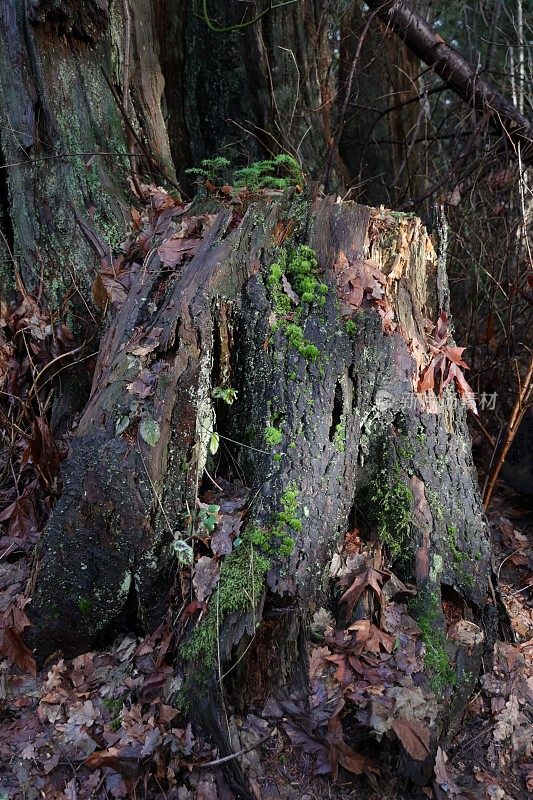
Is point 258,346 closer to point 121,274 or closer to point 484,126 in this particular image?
point 121,274

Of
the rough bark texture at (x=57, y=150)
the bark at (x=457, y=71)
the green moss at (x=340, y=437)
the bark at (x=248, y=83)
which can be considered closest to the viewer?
the green moss at (x=340, y=437)

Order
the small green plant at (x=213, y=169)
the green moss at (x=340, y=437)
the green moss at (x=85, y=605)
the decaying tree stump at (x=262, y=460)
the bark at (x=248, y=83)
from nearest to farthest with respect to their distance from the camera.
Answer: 1. the decaying tree stump at (x=262, y=460)
2. the green moss at (x=85, y=605)
3. the green moss at (x=340, y=437)
4. the small green plant at (x=213, y=169)
5. the bark at (x=248, y=83)

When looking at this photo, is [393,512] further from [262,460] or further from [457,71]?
[457,71]

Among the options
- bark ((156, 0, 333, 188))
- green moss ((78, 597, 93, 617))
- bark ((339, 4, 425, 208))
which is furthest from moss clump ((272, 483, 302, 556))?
bark ((339, 4, 425, 208))

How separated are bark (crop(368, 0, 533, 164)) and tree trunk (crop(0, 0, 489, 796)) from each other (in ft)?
8.51

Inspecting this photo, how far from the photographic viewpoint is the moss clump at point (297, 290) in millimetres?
2875

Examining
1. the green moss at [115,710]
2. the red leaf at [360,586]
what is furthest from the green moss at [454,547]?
the green moss at [115,710]

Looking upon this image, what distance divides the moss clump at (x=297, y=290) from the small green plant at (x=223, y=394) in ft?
1.28

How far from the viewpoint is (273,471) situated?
9.00 ft

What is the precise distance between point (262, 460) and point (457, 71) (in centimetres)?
441

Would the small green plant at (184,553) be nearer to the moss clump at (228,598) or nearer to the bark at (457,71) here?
the moss clump at (228,598)

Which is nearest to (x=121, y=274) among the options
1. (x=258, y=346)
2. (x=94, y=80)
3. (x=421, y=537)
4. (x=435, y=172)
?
(x=258, y=346)

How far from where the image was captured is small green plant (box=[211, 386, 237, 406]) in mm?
2807

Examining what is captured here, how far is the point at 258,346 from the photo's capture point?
2.87 metres
